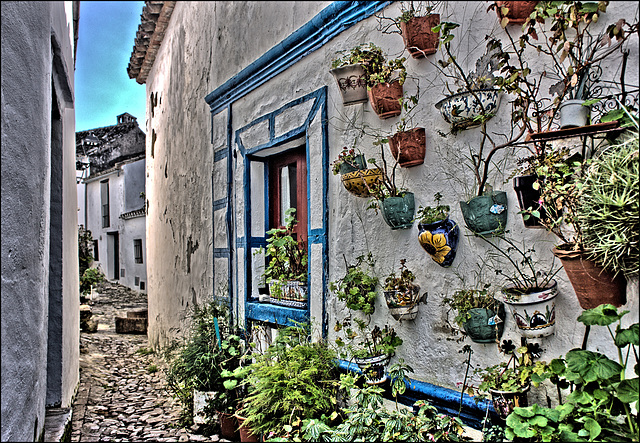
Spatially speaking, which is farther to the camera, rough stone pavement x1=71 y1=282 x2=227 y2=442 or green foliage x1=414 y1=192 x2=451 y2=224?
rough stone pavement x1=71 y1=282 x2=227 y2=442

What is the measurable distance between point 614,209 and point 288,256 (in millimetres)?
3045

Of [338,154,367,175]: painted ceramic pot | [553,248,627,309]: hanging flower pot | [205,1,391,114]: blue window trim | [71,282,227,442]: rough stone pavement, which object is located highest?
[205,1,391,114]: blue window trim

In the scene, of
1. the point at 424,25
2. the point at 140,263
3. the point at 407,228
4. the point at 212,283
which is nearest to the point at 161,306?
the point at 212,283

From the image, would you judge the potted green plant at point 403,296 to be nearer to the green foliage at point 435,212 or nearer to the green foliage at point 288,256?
the green foliage at point 435,212

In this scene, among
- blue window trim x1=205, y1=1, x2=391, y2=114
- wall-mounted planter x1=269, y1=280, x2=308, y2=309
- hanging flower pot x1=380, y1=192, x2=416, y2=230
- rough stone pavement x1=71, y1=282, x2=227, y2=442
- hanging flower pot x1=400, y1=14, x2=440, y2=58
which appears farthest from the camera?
rough stone pavement x1=71, y1=282, x2=227, y2=442

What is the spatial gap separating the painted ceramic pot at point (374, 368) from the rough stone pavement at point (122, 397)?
2.11 meters

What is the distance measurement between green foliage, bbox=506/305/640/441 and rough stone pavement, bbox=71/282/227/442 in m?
3.29

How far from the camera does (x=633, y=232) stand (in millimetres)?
1823

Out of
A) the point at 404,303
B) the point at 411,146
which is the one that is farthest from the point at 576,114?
the point at 404,303

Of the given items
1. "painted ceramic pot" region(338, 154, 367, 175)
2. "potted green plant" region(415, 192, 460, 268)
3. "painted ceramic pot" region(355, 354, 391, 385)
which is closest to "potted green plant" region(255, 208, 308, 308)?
"painted ceramic pot" region(338, 154, 367, 175)

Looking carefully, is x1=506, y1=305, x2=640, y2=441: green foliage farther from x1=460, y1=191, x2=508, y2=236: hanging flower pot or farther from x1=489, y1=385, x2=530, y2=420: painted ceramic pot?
x1=460, y1=191, x2=508, y2=236: hanging flower pot

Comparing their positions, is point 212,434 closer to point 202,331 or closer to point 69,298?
point 202,331

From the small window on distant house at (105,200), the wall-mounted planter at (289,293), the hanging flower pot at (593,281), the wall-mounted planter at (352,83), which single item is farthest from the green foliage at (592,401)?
the small window on distant house at (105,200)

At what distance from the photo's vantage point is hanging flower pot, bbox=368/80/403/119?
3.08 m
